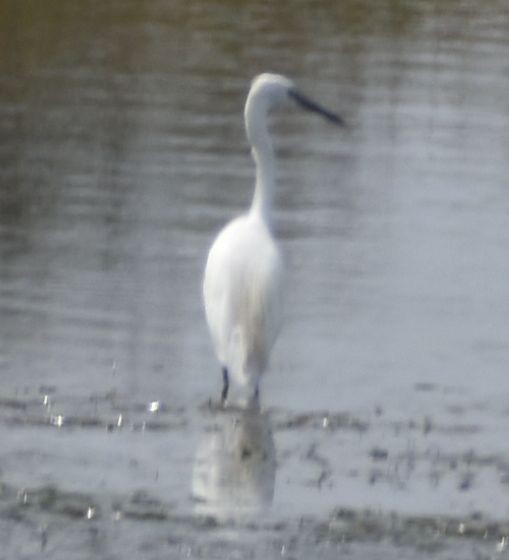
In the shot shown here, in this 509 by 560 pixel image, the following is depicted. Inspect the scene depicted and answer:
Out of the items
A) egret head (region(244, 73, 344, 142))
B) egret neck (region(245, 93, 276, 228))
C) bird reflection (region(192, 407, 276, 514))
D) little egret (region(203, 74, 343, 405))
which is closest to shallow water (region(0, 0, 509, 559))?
bird reflection (region(192, 407, 276, 514))

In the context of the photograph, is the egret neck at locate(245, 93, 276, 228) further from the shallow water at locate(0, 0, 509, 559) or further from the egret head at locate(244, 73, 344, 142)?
the shallow water at locate(0, 0, 509, 559)

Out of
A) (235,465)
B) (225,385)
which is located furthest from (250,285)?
(235,465)

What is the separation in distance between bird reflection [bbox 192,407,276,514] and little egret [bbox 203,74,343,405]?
26cm

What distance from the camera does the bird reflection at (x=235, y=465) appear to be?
711 centimetres

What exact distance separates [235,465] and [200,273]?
3.76 meters

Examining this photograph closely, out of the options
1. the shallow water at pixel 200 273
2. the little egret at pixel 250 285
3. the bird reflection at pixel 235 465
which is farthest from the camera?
the little egret at pixel 250 285

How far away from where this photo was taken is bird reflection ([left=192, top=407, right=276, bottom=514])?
7113 millimetres

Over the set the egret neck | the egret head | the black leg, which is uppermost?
the egret head

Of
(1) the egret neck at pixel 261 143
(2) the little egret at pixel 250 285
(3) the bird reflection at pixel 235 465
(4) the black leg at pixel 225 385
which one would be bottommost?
(3) the bird reflection at pixel 235 465

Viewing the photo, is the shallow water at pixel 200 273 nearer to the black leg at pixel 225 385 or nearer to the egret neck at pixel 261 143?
the black leg at pixel 225 385

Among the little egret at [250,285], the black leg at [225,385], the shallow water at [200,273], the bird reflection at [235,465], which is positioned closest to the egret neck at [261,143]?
the little egret at [250,285]

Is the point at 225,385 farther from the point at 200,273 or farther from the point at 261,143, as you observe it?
the point at 200,273

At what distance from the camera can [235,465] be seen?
25.2 ft

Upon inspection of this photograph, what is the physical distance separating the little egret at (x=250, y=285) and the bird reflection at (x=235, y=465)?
10.1 inches
